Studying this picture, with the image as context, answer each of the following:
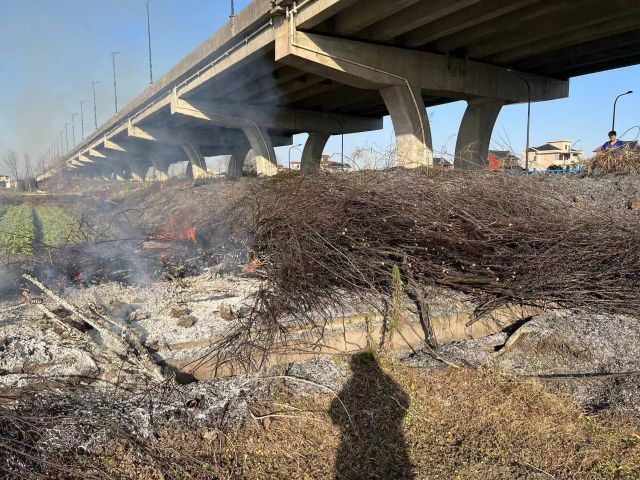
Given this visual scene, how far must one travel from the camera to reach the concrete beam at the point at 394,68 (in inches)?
405

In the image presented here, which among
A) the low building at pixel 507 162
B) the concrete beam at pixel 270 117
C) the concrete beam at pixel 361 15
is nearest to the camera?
the low building at pixel 507 162

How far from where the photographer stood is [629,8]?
349 inches

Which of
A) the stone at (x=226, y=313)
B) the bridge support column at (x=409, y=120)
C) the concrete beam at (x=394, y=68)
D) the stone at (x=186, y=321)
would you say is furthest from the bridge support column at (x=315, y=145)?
the stone at (x=186, y=321)

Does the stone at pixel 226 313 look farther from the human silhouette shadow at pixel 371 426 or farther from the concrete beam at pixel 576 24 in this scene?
the concrete beam at pixel 576 24

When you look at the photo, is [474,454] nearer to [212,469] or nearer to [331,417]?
[331,417]

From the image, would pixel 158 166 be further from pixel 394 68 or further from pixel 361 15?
pixel 361 15

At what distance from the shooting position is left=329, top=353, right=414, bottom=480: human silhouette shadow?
2277mm

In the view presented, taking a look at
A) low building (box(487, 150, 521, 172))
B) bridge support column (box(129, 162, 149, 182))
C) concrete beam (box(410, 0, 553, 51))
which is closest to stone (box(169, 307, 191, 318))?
low building (box(487, 150, 521, 172))

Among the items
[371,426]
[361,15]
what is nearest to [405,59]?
[361,15]

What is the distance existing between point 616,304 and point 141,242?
512 centimetres

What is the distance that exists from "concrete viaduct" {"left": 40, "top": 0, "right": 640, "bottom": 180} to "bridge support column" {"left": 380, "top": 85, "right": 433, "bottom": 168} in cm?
3

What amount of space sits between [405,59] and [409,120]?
164cm

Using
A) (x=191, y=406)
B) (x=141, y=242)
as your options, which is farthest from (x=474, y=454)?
(x=141, y=242)

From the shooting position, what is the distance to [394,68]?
11.2 m
